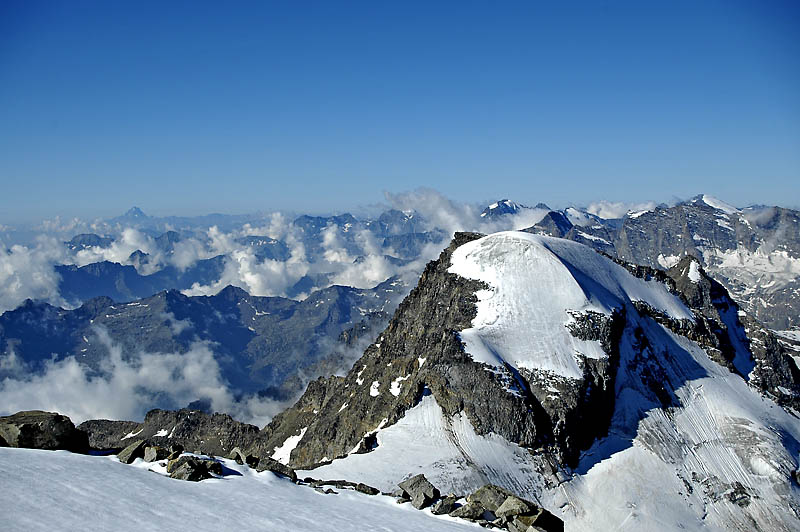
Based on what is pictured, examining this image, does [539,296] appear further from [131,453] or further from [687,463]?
[131,453]

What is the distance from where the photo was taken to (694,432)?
4988 inches

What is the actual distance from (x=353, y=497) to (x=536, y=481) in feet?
252

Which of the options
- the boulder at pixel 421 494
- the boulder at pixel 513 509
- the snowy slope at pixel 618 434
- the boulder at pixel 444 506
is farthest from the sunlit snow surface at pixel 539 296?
the boulder at pixel 513 509

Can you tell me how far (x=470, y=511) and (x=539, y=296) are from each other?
113069mm

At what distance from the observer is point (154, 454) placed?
36.3 metres

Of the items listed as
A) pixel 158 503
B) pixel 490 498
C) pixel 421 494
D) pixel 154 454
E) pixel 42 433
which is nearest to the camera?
pixel 158 503

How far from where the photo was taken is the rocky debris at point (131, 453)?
35344 millimetres

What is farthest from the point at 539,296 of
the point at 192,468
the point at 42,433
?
the point at 42,433

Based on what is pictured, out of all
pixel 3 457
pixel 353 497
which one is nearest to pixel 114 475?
pixel 3 457

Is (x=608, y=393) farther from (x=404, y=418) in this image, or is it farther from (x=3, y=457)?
(x=3, y=457)

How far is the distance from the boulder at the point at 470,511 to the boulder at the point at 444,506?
0.40 metres

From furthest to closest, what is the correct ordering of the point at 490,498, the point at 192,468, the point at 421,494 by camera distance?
the point at 421,494 → the point at 490,498 → the point at 192,468

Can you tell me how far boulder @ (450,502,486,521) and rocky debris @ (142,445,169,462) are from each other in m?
20.8

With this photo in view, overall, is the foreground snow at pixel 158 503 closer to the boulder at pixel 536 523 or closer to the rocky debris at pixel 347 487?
the boulder at pixel 536 523
